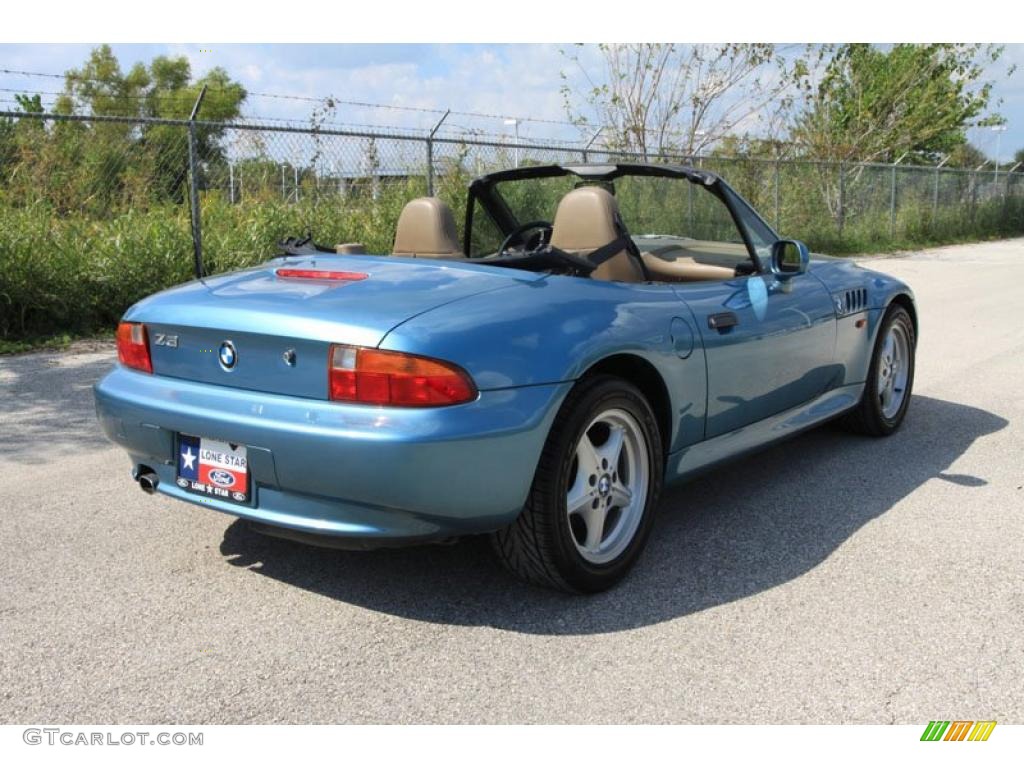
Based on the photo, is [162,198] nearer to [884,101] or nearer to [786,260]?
[786,260]

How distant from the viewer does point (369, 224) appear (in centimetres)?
1116

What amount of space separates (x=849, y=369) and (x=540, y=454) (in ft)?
8.10

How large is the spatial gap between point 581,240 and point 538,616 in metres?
1.49

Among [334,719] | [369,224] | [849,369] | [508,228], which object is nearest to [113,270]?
[369,224]

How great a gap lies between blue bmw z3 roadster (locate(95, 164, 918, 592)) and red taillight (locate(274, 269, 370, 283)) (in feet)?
→ 0.04

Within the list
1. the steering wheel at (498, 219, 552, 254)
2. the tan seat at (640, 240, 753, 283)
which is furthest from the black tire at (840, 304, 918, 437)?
the steering wheel at (498, 219, 552, 254)

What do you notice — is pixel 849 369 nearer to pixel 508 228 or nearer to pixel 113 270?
pixel 508 228

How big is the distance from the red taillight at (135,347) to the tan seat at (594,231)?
1.53m

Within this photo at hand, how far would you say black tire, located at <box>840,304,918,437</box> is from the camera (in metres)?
5.26

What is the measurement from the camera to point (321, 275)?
11.4 feet

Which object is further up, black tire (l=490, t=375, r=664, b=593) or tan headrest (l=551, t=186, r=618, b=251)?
tan headrest (l=551, t=186, r=618, b=251)

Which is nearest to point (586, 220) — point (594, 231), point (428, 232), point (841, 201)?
point (594, 231)

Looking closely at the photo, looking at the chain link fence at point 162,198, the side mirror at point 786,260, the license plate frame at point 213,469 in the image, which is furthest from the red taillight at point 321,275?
the chain link fence at point 162,198

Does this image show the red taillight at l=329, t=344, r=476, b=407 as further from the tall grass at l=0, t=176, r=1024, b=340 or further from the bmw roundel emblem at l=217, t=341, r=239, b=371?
the tall grass at l=0, t=176, r=1024, b=340
